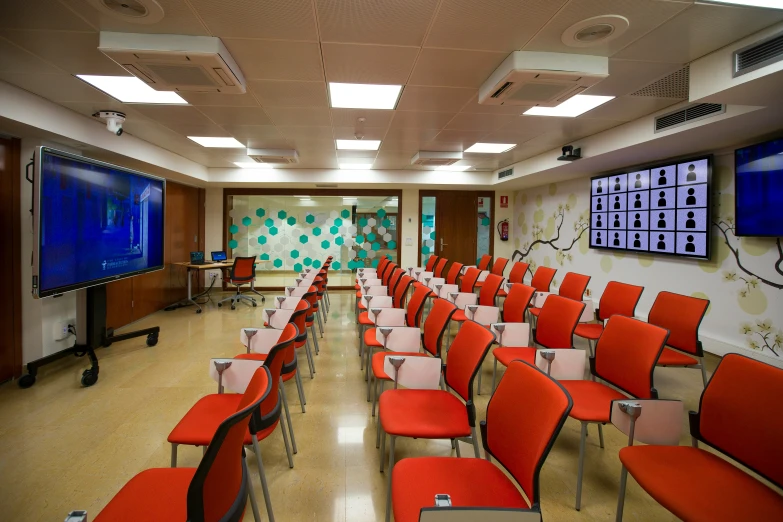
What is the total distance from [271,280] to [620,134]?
25.3ft

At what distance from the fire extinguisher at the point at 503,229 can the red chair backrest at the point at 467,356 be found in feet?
24.3

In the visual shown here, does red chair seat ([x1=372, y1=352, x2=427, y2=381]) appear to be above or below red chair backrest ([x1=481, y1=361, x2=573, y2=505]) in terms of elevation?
below

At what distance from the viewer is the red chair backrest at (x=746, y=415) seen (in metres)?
1.43

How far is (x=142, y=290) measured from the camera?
238 inches

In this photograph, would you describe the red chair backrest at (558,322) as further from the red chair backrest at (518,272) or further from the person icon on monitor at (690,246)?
the red chair backrest at (518,272)

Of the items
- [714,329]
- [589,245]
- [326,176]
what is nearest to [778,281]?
[714,329]

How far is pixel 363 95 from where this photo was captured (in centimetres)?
353

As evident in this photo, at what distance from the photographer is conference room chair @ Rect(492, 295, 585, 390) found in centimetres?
277

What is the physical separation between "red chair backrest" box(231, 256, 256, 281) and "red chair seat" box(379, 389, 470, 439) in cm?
570

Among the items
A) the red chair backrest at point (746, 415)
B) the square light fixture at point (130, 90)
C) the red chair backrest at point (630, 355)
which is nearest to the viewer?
the red chair backrest at point (746, 415)

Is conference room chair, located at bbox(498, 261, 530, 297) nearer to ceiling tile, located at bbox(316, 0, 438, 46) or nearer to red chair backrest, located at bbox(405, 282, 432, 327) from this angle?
red chair backrest, located at bbox(405, 282, 432, 327)

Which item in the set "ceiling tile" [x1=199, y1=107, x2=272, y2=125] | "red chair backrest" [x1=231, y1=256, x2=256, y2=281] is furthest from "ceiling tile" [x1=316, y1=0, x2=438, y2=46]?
"red chair backrest" [x1=231, y1=256, x2=256, y2=281]

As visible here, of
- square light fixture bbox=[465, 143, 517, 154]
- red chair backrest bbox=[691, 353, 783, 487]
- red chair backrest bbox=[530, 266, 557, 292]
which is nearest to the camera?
red chair backrest bbox=[691, 353, 783, 487]

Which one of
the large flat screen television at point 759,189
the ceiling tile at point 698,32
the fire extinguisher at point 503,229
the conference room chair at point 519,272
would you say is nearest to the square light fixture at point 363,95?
the ceiling tile at point 698,32
